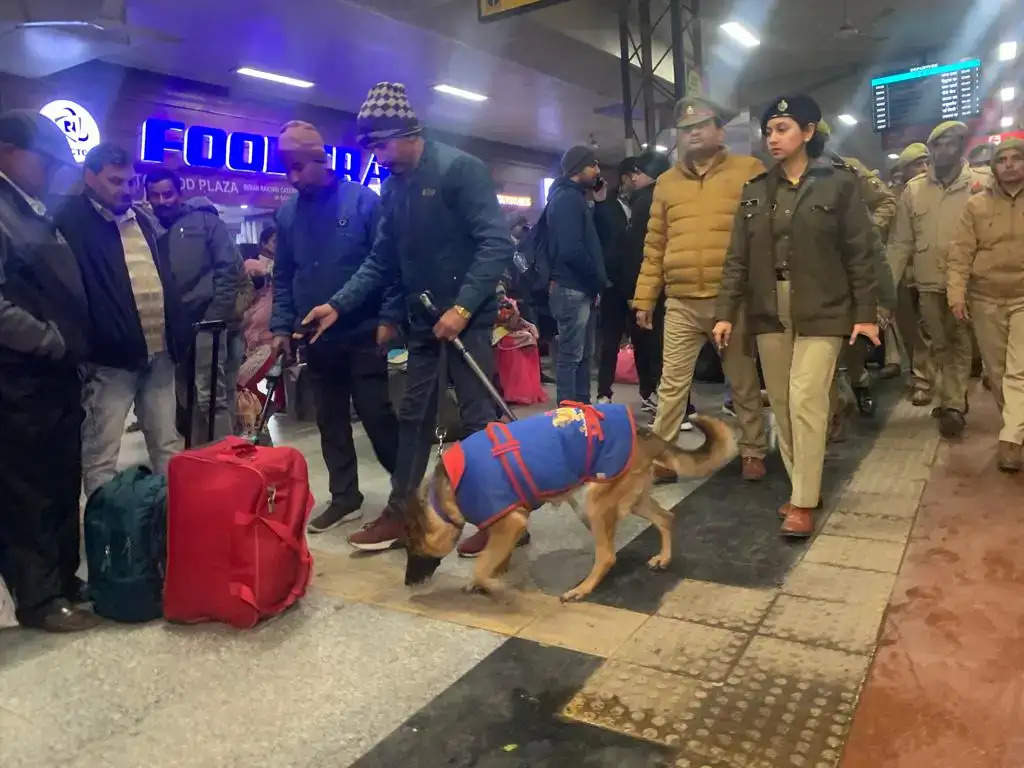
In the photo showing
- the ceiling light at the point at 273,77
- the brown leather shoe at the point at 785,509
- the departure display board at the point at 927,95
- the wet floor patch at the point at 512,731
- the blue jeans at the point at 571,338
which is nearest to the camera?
the wet floor patch at the point at 512,731

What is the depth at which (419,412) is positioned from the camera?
3625 millimetres

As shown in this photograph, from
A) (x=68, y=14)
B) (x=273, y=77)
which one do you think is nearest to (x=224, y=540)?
(x=68, y=14)

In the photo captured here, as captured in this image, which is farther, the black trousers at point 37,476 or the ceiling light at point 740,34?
the ceiling light at point 740,34

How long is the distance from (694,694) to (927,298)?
4490mm

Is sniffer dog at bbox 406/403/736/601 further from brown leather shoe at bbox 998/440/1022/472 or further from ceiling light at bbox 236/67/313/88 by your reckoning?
ceiling light at bbox 236/67/313/88

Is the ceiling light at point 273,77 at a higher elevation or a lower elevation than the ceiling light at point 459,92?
lower

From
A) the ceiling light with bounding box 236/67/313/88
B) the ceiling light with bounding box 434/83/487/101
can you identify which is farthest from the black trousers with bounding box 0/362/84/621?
the ceiling light with bounding box 434/83/487/101

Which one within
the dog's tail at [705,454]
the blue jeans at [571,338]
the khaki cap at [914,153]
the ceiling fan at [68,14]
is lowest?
the dog's tail at [705,454]

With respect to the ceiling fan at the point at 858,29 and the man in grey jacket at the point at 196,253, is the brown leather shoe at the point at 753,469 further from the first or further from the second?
the ceiling fan at the point at 858,29

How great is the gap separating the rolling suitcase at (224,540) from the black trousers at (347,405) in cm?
96

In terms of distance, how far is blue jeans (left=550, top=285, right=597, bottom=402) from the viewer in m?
5.47

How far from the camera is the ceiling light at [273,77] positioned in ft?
33.9

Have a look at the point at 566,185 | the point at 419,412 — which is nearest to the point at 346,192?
the point at 419,412

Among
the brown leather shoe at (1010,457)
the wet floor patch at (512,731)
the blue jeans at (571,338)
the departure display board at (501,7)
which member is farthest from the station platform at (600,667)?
the departure display board at (501,7)
